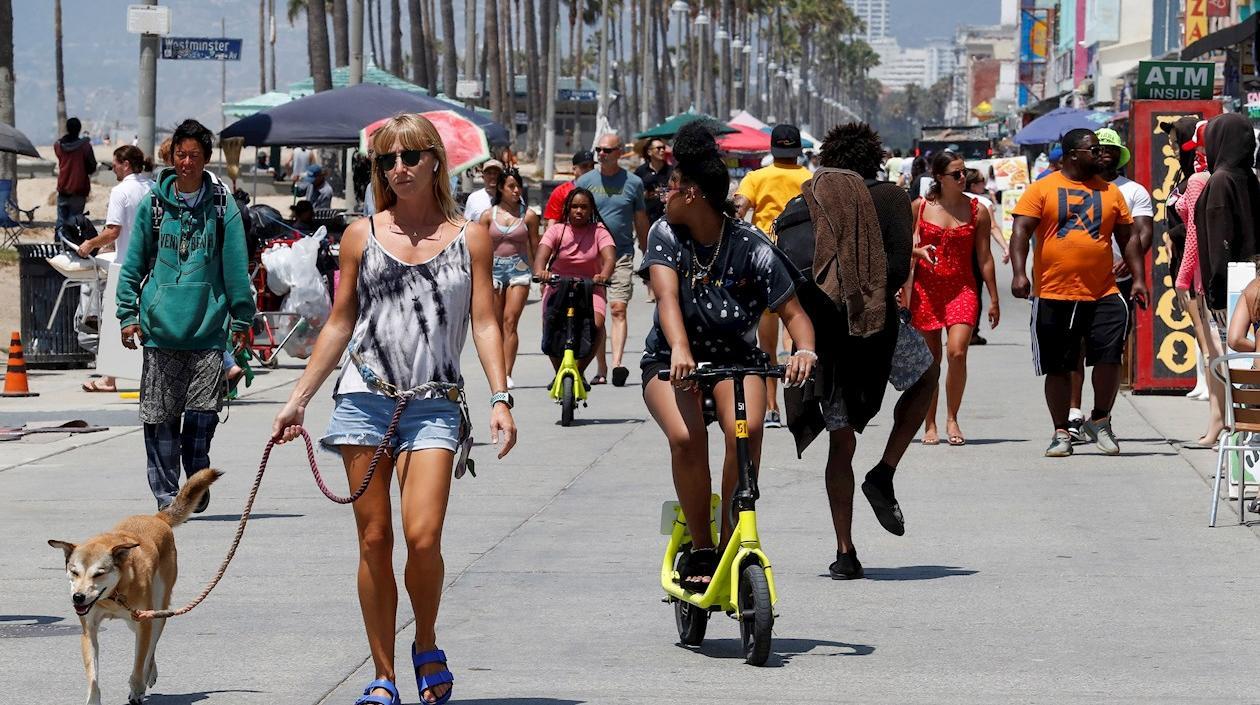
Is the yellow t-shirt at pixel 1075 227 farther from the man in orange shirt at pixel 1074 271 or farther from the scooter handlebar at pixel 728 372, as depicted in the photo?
the scooter handlebar at pixel 728 372

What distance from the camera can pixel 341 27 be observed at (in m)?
46.9

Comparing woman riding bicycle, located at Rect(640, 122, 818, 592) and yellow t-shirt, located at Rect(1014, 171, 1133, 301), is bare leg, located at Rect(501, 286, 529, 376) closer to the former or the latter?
yellow t-shirt, located at Rect(1014, 171, 1133, 301)

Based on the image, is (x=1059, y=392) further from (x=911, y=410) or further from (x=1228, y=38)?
(x=1228, y=38)

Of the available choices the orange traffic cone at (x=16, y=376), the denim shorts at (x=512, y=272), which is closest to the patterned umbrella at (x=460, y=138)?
the denim shorts at (x=512, y=272)

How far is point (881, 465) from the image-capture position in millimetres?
8375

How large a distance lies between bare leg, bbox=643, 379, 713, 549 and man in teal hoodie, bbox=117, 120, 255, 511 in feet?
8.85

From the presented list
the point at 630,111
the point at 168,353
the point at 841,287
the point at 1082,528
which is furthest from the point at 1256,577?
the point at 630,111

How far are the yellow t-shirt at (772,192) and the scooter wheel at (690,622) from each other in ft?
22.9

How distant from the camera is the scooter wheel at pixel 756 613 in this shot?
21.0 feet

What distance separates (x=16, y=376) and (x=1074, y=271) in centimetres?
822

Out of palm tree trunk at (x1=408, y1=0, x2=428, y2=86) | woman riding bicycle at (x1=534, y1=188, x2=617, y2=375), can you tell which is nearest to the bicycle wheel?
woman riding bicycle at (x1=534, y1=188, x2=617, y2=375)

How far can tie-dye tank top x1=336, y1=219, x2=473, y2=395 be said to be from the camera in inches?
228

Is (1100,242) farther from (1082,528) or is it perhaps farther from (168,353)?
(168,353)

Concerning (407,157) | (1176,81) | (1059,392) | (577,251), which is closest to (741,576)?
(407,157)
